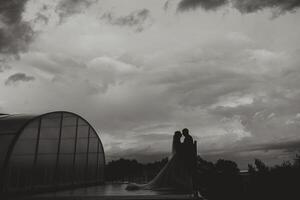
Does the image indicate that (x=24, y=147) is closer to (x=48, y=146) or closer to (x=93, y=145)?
(x=48, y=146)

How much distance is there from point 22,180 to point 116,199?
7158 mm

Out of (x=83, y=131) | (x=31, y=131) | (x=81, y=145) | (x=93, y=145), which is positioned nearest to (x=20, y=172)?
(x=31, y=131)

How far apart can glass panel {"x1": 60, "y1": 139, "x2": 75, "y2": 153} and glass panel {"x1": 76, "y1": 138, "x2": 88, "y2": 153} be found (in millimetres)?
702

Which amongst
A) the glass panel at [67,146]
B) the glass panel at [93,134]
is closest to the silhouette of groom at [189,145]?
the glass panel at [67,146]

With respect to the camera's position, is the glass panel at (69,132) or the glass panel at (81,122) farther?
the glass panel at (81,122)

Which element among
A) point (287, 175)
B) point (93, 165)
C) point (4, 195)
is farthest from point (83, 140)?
point (287, 175)

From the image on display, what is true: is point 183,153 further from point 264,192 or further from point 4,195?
point 4,195

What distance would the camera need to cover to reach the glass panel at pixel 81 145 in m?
19.1

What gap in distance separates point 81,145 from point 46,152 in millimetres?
4696

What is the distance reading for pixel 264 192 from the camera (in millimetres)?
11867

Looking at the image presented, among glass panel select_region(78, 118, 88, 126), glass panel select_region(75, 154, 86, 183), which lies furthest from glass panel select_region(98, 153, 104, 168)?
glass panel select_region(78, 118, 88, 126)

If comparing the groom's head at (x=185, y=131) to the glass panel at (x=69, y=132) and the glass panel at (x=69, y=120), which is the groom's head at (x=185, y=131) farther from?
the glass panel at (x=69, y=132)

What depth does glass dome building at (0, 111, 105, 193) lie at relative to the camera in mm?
12518

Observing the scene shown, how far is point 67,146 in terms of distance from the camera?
58.4 feet
